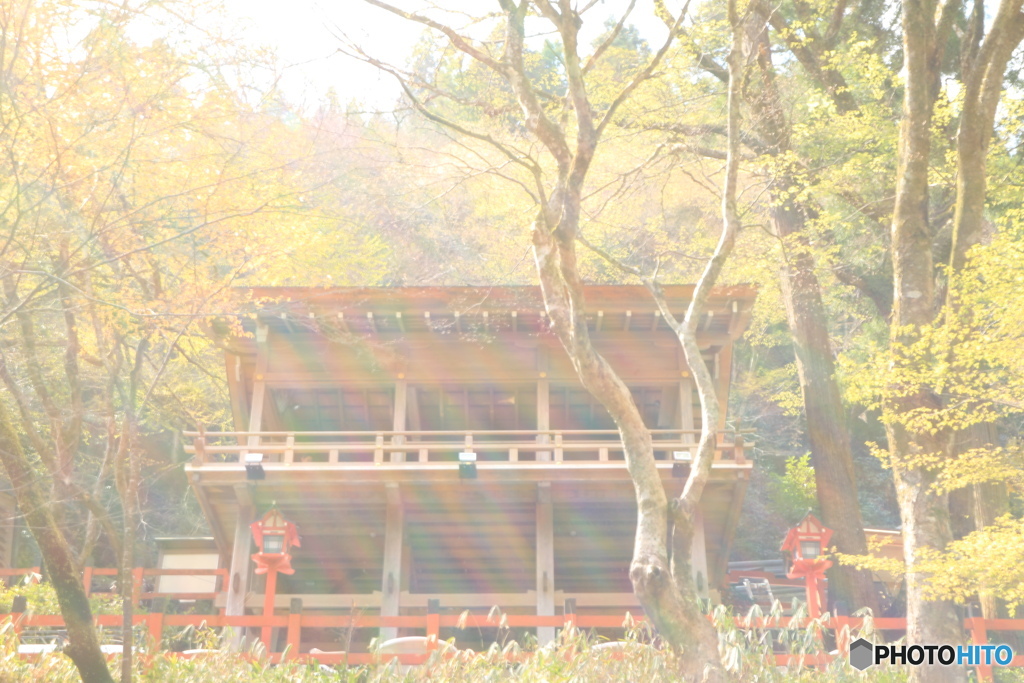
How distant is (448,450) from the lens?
13.7m

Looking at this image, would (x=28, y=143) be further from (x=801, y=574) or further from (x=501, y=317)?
(x=801, y=574)

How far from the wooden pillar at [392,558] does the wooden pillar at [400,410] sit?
2.06ft

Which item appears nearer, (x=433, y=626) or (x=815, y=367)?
(x=433, y=626)

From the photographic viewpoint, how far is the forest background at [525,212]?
27.3 ft

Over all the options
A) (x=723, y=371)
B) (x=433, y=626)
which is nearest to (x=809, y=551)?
(x=723, y=371)

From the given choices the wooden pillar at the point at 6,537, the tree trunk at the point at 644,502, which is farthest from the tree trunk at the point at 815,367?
the wooden pillar at the point at 6,537

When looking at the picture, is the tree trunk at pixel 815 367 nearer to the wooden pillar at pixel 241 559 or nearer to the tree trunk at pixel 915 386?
the tree trunk at pixel 915 386

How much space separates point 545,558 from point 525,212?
4928 mm

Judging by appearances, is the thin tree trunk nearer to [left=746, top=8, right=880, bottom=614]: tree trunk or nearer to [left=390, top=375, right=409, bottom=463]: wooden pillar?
[left=390, top=375, right=409, bottom=463]: wooden pillar

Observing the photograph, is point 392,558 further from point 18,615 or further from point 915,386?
point 915,386

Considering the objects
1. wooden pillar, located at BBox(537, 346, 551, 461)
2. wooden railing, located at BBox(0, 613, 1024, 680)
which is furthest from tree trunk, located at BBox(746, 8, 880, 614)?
wooden railing, located at BBox(0, 613, 1024, 680)

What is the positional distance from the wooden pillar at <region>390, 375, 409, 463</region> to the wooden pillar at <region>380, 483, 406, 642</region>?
24.7 inches

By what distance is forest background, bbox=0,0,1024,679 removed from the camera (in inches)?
327

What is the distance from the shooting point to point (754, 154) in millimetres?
15891
